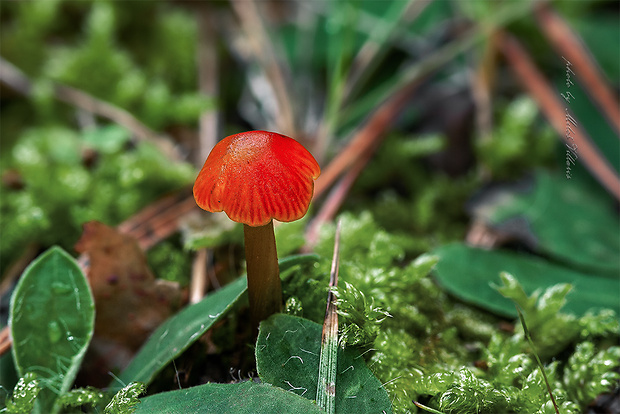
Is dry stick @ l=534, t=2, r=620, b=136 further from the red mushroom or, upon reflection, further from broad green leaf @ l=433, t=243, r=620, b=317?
the red mushroom

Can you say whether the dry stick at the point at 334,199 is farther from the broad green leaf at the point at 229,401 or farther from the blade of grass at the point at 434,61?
the broad green leaf at the point at 229,401

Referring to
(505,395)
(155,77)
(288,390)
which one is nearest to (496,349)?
(505,395)

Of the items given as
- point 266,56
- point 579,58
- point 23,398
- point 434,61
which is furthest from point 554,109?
point 23,398

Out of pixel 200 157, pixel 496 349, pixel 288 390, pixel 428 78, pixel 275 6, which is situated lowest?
pixel 496 349

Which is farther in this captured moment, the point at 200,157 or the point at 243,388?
the point at 200,157

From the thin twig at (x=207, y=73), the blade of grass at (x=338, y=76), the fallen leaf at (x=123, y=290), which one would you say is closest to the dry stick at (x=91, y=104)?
the thin twig at (x=207, y=73)

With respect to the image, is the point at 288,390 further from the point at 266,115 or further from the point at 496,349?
the point at 266,115

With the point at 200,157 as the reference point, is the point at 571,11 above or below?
above

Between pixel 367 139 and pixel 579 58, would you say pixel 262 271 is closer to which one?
pixel 367 139
